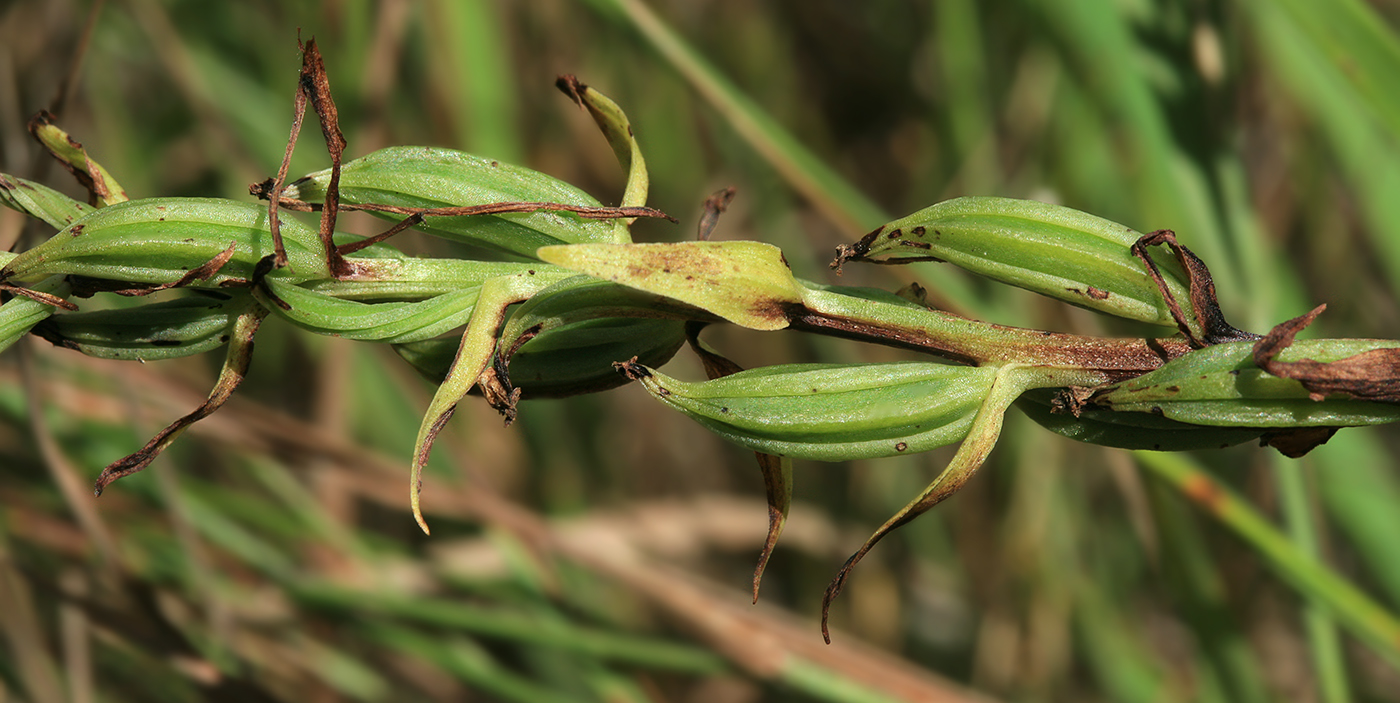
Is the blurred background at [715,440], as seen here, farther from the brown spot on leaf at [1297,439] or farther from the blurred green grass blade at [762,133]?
the brown spot on leaf at [1297,439]

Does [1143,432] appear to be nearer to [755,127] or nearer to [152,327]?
[152,327]

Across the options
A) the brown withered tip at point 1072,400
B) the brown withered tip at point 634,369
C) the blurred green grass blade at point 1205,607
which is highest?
the brown withered tip at point 1072,400

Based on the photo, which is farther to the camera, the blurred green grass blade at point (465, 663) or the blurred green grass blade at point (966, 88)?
the blurred green grass blade at point (966, 88)

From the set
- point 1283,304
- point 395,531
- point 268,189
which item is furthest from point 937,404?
point 395,531

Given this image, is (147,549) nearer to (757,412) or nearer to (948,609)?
(757,412)

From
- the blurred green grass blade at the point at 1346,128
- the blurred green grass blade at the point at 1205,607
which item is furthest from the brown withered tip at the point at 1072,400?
the blurred green grass blade at the point at 1205,607

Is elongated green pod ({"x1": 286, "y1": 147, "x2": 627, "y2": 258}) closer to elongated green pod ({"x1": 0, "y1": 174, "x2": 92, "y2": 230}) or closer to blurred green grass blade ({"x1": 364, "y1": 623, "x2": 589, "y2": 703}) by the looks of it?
elongated green pod ({"x1": 0, "y1": 174, "x2": 92, "y2": 230})

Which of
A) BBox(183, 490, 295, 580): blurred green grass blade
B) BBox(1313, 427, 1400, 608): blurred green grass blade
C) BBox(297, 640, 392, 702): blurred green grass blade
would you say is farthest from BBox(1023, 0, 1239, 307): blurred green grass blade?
BBox(297, 640, 392, 702): blurred green grass blade
